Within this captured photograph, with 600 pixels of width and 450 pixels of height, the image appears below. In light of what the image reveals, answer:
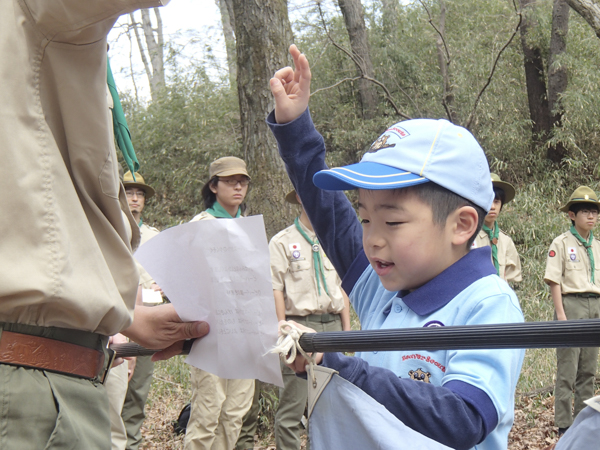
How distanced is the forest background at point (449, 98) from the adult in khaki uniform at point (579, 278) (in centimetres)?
275

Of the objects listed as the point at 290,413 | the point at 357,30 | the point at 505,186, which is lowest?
the point at 290,413

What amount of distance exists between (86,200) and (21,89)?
27 cm

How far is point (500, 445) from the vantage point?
1497 mm

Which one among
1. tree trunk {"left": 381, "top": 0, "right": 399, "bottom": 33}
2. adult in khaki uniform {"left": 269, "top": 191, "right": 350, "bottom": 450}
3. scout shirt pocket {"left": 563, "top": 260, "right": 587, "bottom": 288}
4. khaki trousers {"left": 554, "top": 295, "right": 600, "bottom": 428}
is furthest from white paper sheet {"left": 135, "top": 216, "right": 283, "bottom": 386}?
tree trunk {"left": 381, "top": 0, "right": 399, "bottom": 33}

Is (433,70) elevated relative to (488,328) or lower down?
elevated

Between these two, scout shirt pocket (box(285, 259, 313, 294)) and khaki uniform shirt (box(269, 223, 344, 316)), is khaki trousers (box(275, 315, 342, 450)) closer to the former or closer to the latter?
khaki uniform shirt (box(269, 223, 344, 316))

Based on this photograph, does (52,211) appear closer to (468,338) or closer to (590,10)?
(468,338)

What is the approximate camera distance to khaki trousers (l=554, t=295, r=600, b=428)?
6.16 meters

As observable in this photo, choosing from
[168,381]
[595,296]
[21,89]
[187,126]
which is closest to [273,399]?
[168,381]

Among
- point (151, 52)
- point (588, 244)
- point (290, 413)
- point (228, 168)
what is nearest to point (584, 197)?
point (588, 244)

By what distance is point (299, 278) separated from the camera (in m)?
5.85

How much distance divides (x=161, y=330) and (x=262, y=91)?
4.71 metres

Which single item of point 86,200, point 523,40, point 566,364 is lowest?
point 566,364

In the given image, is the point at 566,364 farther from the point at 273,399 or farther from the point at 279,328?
the point at 279,328
